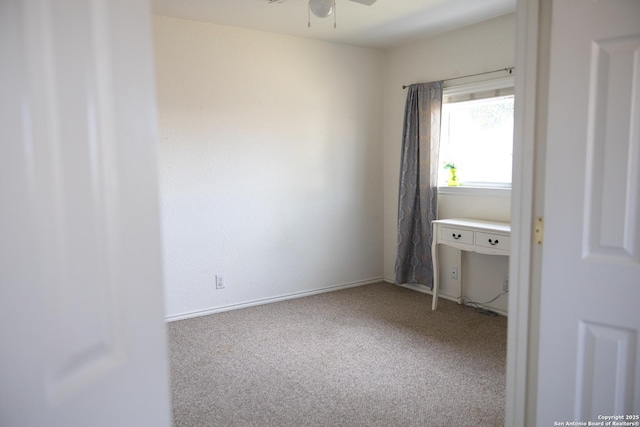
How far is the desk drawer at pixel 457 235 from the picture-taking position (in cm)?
360

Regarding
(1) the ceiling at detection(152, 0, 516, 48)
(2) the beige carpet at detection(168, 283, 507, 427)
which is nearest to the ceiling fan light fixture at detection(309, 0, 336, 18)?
(1) the ceiling at detection(152, 0, 516, 48)

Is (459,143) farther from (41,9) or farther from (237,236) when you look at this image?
(41,9)

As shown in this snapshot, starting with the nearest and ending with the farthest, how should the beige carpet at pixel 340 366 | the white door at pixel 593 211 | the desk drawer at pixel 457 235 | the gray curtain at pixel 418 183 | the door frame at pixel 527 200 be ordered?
the white door at pixel 593 211, the door frame at pixel 527 200, the beige carpet at pixel 340 366, the desk drawer at pixel 457 235, the gray curtain at pixel 418 183

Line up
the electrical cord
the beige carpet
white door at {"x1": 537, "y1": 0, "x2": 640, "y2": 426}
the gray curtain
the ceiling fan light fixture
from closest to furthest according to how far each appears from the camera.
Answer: white door at {"x1": 537, "y1": 0, "x2": 640, "y2": 426}
the beige carpet
the ceiling fan light fixture
the electrical cord
the gray curtain

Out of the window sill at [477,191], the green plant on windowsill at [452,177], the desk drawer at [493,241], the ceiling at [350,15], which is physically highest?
the ceiling at [350,15]

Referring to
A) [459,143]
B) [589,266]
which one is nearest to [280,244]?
[459,143]

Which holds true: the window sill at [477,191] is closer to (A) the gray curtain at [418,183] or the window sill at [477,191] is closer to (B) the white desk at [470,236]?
(A) the gray curtain at [418,183]

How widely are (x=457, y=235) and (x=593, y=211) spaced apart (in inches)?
94.2

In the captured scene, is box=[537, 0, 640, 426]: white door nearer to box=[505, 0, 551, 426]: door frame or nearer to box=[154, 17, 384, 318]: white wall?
box=[505, 0, 551, 426]: door frame

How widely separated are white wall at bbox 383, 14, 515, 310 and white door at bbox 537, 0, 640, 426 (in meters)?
2.46

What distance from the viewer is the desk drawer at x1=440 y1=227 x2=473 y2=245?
360cm

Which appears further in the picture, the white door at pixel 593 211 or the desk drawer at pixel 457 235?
the desk drawer at pixel 457 235

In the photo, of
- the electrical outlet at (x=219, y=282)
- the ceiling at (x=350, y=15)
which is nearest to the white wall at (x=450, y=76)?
the ceiling at (x=350, y=15)

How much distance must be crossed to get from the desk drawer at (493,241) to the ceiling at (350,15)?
68.9 inches
